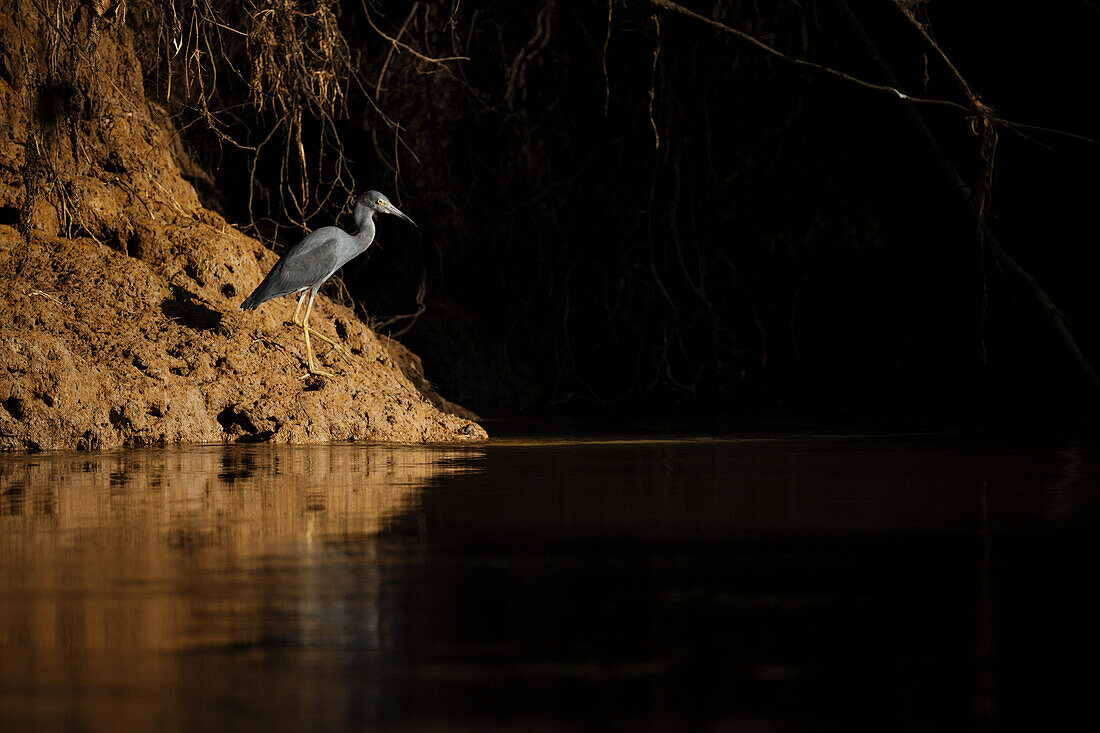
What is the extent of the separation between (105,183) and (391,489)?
4270 mm

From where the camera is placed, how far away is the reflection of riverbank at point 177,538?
2.92m

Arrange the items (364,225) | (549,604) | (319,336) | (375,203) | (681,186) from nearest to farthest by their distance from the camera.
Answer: (549,604) < (319,336) < (364,225) < (375,203) < (681,186)

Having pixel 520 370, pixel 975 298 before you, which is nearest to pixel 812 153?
pixel 975 298

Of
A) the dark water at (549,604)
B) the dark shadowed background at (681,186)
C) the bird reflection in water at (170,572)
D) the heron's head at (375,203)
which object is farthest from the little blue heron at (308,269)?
the dark water at (549,604)

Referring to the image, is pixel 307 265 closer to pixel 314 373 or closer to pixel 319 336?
pixel 319 336

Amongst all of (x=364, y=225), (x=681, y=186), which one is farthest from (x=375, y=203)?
(x=681, y=186)

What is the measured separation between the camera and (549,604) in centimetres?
310

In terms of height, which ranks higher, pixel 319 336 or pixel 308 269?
pixel 308 269

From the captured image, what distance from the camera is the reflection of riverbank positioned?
2922 millimetres

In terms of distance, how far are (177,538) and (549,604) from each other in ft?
4.56

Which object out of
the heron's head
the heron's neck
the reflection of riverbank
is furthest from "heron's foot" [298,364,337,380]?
the reflection of riverbank

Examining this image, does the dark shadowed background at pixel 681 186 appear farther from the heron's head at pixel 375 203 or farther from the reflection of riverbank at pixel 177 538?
the reflection of riverbank at pixel 177 538

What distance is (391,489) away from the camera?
213 inches

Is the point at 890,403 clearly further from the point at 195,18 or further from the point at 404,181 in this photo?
the point at 195,18
